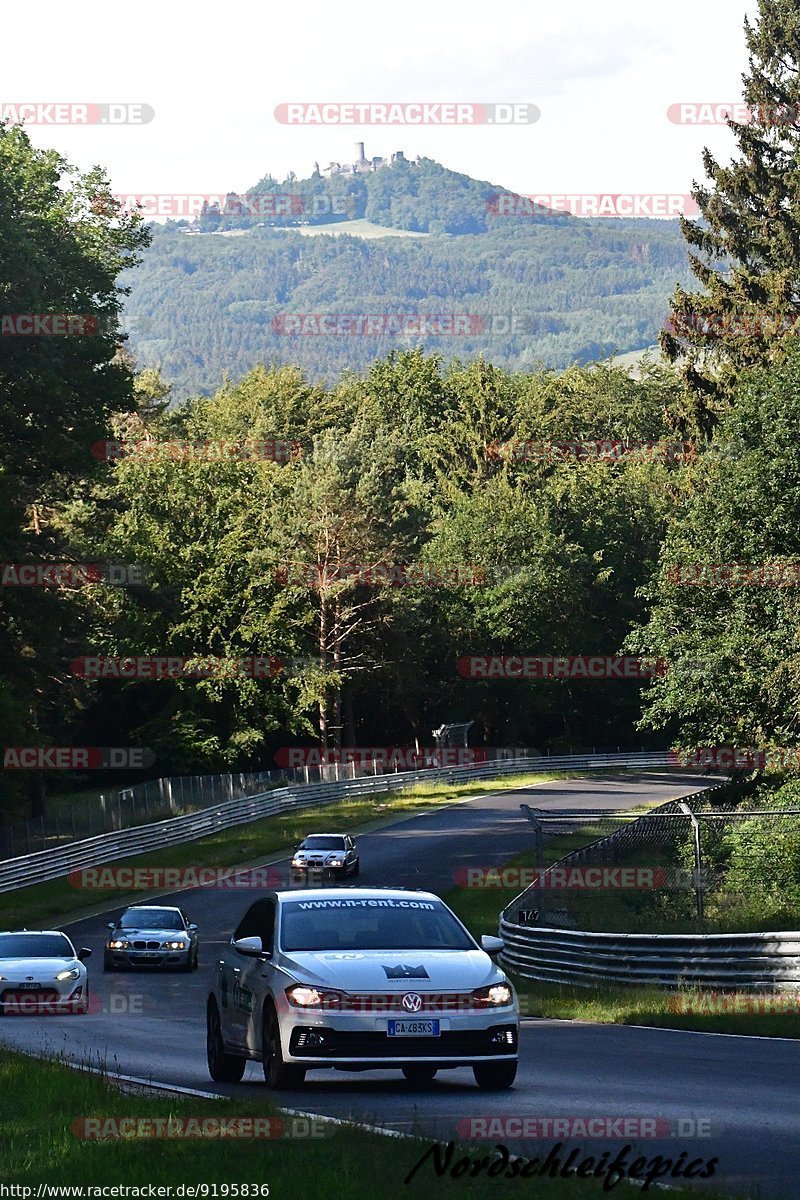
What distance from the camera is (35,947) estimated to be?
24.9 metres

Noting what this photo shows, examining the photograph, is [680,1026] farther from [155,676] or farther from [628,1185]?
[155,676]

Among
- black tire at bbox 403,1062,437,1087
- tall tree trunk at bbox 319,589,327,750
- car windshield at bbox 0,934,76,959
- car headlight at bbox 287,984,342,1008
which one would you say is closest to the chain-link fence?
car windshield at bbox 0,934,76,959

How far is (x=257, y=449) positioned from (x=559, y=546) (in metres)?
16.7

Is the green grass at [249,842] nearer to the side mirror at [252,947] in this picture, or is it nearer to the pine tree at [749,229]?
the pine tree at [749,229]

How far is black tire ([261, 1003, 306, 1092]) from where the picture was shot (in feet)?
39.5

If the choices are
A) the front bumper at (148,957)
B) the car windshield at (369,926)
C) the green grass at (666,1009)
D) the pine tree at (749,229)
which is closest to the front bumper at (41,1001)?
the green grass at (666,1009)

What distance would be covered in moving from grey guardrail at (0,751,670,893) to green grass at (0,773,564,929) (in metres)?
0.31

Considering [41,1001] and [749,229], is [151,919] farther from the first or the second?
[749,229]

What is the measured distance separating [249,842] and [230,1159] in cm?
4700

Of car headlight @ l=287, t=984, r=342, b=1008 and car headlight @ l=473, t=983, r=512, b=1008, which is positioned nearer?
→ car headlight @ l=287, t=984, r=342, b=1008

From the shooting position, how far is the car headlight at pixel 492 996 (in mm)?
11984

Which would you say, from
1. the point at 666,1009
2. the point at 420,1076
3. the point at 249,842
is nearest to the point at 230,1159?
the point at 420,1076

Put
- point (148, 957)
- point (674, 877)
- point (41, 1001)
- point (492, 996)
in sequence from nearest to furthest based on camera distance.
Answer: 1. point (492, 996)
2. point (41, 1001)
3. point (674, 877)
4. point (148, 957)

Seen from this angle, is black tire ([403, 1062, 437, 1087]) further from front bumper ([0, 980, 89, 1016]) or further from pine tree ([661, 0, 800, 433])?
pine tree ([661, 0, 800, 433])
